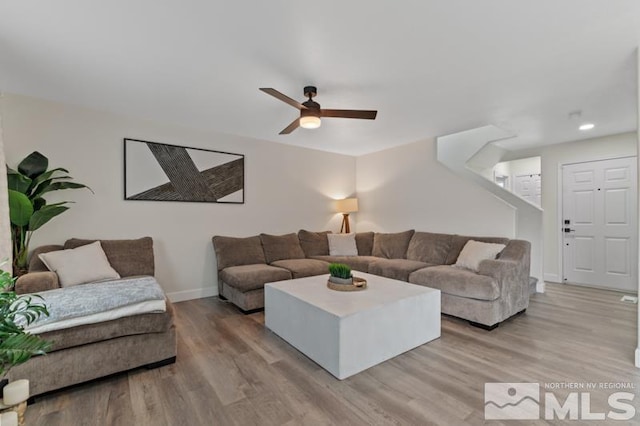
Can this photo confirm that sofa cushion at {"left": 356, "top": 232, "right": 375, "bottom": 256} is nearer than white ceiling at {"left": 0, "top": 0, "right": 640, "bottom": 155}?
No

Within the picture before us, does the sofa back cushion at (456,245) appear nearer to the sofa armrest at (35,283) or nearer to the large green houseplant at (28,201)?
the sofa armrest at (35,283)

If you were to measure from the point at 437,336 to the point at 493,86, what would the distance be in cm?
239

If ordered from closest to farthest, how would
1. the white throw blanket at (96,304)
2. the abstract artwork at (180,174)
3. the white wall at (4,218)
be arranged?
the white throw blanket at (96,304), the white wall at (4,218), the abstract artwork at (180,174)

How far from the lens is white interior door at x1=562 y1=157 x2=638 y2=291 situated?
14.0 ft

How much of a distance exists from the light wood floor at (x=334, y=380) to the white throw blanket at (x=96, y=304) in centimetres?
47

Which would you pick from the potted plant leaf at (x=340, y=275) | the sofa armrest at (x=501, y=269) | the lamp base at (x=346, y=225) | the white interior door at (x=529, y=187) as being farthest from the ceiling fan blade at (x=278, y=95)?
the white interior door at (x=529, y=187)

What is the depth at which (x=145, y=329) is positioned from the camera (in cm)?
211

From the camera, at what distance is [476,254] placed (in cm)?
347

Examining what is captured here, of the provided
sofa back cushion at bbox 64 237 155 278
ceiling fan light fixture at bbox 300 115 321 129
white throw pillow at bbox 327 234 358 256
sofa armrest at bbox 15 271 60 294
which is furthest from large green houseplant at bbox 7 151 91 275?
white throw pillow at bbox 327 234 358 256

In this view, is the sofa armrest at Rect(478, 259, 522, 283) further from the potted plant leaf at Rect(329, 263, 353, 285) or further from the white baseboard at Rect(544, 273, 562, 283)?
the white baseboard at Rect(544, 273, 562, 283)

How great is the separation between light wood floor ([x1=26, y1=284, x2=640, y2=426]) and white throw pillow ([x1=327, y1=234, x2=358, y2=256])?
212cm

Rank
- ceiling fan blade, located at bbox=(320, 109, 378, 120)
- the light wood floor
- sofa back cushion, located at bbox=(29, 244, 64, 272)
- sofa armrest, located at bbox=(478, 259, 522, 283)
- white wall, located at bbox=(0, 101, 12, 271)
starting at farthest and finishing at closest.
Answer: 1. sofa armrest, located at bbox=(478, 259, 522, 283)
2. sofa back cushion, located at bbox=(29, 244, 64, 272)
3. ceiling fan blade, located at bbox=(320, 109, 378, 120)
4. white wall, located at bbox=(0, 101, 12, 271)
5. the light wood floor

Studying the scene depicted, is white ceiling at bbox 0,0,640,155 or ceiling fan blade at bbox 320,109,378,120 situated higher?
white ceiling at bbox 0,0,640,155

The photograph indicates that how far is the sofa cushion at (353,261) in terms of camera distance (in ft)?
14.1
